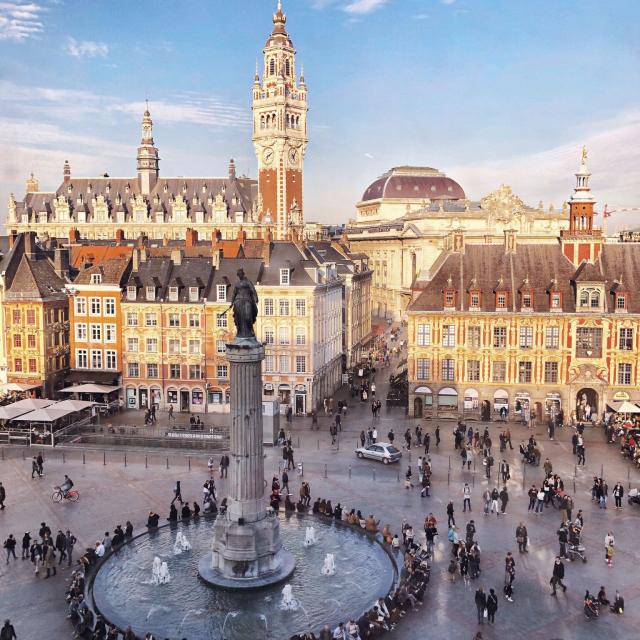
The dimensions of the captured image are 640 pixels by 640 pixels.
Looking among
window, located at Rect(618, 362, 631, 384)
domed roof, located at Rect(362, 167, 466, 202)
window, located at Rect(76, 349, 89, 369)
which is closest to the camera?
window, located at Rect(618, 362, 631, 384)

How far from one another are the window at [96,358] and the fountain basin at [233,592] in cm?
3036

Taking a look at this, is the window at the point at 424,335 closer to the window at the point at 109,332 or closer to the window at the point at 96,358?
the window at the point at 109,332

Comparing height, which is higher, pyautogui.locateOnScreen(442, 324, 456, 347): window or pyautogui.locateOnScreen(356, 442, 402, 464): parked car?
pyautogui.locateOnScreen(442, 324, 456, 347): window

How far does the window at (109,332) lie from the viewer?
60.6 m

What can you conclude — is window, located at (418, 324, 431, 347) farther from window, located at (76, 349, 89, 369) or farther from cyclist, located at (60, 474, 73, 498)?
cyclist, located at (60, 474, 73, 498)

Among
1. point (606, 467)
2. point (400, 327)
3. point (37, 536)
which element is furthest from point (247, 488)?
point (400, 327)

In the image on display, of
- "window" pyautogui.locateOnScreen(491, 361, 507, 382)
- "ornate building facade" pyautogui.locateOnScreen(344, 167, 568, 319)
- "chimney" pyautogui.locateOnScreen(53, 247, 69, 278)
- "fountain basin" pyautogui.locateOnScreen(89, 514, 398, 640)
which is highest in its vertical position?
"ornate building facade" pyautogui.locateOnScreen(344, 167, 568, 319)

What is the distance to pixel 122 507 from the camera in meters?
36.9

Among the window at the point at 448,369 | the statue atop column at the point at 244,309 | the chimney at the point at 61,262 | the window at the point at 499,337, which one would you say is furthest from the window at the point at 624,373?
the chimney at the point at 61,262

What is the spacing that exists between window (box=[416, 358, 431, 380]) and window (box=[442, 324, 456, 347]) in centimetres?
187

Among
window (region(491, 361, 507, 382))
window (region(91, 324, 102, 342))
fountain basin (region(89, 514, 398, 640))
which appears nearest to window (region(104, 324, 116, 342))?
window (region(91, 324, 102, 342))

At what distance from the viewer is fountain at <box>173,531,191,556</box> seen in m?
30.8

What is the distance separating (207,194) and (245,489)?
100 m

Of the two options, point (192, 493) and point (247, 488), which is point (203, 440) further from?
point (247, 488)
